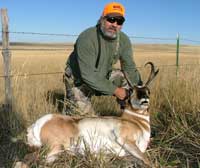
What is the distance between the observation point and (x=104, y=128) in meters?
4.28

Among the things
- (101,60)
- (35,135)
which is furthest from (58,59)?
(35,135)

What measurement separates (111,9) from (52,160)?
232 cm

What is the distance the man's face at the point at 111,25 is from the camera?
17.9 ft

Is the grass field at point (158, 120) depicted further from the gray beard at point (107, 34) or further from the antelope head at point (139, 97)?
the gray beard at point (107, 34)

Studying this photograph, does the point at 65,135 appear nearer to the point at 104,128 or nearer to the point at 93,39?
the point at 104,128

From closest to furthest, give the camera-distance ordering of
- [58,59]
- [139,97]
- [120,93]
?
1. [139,97]
2. [120,93]
3. [58,59]

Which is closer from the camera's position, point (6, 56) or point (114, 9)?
point (114, 9)

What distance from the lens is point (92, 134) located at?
13.8 feet

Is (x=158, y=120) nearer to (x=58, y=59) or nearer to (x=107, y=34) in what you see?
(x=107, y=34)

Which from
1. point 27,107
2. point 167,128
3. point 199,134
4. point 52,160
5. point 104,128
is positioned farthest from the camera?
point 27,107

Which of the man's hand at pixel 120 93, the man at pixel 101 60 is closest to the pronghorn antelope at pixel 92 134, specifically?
the man's hand at pixel 120 93

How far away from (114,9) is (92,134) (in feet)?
6.40

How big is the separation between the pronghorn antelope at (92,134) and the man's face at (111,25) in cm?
131

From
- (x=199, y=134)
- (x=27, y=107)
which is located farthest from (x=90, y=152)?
(x=27, y=107)
